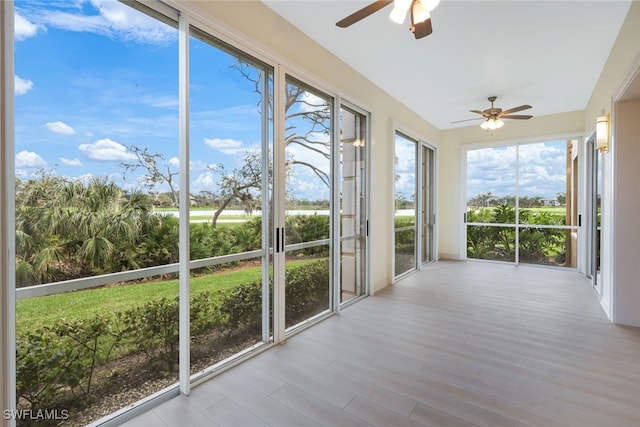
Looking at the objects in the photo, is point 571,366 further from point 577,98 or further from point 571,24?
point 577,98

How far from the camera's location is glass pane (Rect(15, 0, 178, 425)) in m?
1.60

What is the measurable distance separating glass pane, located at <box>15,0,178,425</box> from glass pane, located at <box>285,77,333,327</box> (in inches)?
45.3

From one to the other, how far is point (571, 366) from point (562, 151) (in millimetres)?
5032

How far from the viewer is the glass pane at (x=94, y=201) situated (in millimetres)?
1602

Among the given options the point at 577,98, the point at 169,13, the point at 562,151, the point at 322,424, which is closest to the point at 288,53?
the point at 169,13

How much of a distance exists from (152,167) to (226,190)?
1.91ft

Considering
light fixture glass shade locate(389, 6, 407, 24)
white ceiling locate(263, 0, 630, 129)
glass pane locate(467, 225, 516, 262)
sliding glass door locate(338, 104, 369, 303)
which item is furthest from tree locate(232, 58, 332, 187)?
glass pane locate(467, 225, 516, 262)

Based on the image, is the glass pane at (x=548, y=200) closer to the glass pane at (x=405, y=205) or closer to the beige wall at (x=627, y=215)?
the glass pane at (x=405, y=205)

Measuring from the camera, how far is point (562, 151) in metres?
5.88

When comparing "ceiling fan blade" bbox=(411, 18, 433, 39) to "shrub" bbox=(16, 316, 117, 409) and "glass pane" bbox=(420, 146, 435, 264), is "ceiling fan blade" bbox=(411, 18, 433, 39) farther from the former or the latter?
"glass pane" bbox=(420, 146, 435, 264)

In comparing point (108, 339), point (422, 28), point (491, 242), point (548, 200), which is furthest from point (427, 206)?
point (108, 339)

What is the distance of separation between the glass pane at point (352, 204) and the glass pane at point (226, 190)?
1.36 m

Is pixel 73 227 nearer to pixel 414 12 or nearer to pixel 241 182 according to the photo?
pixel 241 182

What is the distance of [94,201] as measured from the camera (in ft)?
6.00
